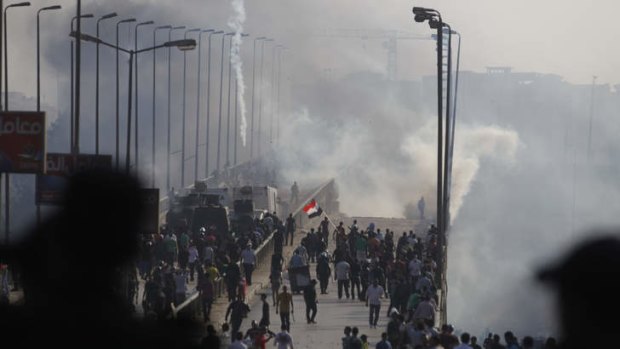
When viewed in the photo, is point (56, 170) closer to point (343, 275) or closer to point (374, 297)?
point (374, 297)

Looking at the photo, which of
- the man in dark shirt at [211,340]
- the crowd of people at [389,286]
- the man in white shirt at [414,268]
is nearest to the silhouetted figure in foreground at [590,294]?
the crowd of people at [389,286]

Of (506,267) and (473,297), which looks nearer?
(473,297)

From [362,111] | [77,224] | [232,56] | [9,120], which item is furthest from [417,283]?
[362,111]

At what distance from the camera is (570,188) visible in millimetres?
135125

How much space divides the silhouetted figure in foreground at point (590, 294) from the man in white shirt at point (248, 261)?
2114cm

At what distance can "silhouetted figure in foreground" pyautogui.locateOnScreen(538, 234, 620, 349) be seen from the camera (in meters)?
16.8

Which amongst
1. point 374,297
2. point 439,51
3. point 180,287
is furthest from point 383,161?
point 374,297

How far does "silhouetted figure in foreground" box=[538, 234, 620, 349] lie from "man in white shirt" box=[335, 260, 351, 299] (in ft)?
62.5

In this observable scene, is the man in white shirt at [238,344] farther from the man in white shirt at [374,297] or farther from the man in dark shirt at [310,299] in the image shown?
the man in dark shirt at [310,299]

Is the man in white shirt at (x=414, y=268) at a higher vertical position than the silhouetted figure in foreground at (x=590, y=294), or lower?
lower

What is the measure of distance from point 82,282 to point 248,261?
80.9 ft

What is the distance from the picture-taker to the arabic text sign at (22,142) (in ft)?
87.2

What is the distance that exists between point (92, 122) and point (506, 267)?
76232 millimetres

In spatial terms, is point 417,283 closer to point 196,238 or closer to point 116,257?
point 196,238
